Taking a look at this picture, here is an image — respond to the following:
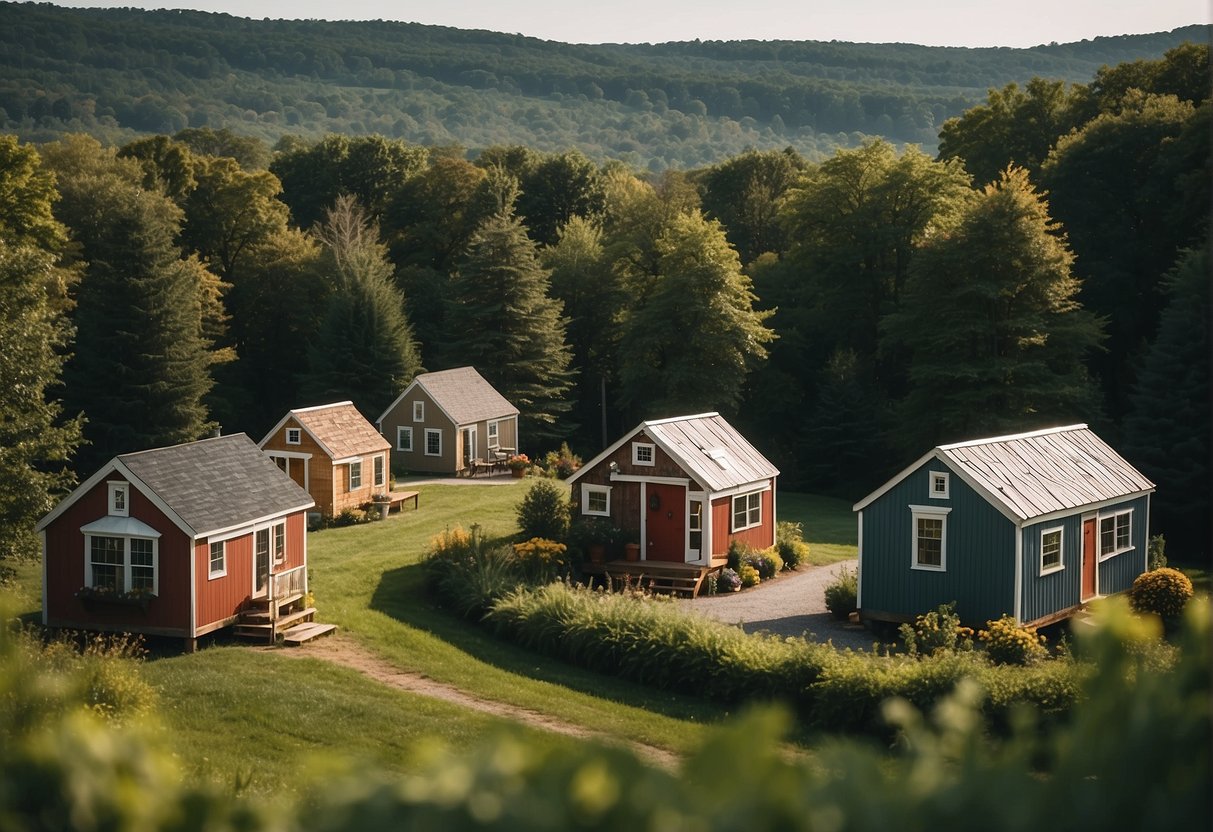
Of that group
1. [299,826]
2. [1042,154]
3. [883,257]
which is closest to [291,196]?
[883,257]

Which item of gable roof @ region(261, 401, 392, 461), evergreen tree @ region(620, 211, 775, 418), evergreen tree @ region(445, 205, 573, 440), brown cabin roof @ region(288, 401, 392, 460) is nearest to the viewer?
gable roof @ region(261, 401, 392, 461)

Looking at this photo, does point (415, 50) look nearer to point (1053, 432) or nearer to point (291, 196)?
point (291, 196)

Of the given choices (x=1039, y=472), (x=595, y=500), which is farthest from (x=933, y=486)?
(x=595, y=500)

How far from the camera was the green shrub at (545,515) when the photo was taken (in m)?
34.7

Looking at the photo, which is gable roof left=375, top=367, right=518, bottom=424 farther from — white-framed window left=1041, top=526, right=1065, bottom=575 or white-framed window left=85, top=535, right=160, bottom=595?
white-framed window left=1041, top=526, right=1065, bottom=575

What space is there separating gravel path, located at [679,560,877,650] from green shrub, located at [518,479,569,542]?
4.41m

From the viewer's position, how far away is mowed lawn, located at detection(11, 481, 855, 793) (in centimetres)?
1994

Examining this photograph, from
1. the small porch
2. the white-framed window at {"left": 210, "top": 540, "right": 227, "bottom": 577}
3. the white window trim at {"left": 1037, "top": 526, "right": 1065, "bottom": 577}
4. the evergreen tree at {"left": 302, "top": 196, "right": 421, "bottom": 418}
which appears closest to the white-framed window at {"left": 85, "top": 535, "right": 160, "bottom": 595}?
the white-framed window at {"left": 210, "top": 540, "right": 227, "bottom": 577}

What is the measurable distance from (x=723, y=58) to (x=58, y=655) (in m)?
186

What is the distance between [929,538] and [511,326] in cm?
3141

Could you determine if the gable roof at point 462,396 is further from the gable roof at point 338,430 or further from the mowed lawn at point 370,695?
the mowed lawn at point 370,695

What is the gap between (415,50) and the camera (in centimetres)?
18412

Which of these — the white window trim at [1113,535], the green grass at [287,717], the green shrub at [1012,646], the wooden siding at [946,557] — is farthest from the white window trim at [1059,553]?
the green grass at [287,717]

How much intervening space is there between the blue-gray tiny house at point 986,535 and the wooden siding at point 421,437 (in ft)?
78.5
